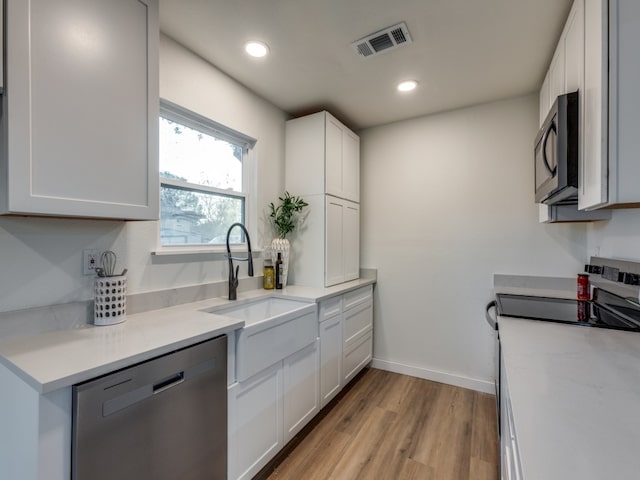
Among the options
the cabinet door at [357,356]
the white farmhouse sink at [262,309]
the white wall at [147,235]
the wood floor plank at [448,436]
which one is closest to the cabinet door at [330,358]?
the cabinet door at [357,356]

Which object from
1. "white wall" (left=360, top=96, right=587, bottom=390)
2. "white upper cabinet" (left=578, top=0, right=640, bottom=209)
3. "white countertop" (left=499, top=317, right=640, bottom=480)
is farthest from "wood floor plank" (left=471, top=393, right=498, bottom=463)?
"white upper cabinet" (left=578, top=0, right=640, bottom=209)

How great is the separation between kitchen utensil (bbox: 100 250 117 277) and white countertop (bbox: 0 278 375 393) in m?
0.25

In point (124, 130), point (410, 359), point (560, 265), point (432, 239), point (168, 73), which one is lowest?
point (410, 359)

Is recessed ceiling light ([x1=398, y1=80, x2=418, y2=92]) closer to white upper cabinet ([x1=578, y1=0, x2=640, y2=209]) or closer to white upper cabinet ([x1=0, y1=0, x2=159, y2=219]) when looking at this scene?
white upper cabinet ([x1=578, y1=0, x2=640, y2=209])

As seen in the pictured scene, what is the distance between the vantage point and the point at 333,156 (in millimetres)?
2678

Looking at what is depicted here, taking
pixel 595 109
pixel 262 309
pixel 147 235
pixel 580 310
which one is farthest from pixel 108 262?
pixel 580 310

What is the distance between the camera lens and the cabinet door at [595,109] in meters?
1.03

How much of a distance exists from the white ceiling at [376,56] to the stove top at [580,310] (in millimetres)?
1520

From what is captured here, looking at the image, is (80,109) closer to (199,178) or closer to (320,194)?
(199,178)

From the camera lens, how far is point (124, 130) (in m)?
1.29

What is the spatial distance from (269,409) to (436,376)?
1.81 meters

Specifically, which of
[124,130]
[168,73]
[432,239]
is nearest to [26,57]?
[124,130]

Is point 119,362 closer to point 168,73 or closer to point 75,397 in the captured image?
point 75,397

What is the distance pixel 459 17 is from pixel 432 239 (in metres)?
1.74
